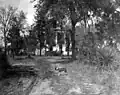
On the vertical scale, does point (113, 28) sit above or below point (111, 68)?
above

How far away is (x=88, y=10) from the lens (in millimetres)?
7504

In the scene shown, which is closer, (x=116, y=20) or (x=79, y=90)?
(x=79, y=90)

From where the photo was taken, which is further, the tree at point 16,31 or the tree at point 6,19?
the tree at point 16,31

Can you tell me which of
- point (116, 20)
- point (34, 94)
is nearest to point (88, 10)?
point (116, 20)

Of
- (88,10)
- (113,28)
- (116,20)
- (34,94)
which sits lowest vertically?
(34,94)

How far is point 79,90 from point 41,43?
2423 cm

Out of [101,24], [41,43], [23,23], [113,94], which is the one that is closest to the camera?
[113,94]

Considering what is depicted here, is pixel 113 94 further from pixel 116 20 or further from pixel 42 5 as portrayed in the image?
pixel 42 5

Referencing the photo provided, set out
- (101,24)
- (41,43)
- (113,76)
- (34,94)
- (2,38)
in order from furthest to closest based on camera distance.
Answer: (41,43)
(2,38)
(101,24)
(113,76)
(34,94)

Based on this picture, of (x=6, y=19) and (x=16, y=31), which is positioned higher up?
(x=6, y=19)

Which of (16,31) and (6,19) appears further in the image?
(16,31)

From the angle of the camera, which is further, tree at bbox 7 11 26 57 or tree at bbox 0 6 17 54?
tree at bbox 7 11 26 57

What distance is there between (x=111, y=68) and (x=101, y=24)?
2639 mm

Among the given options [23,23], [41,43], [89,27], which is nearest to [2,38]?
[23,23]
